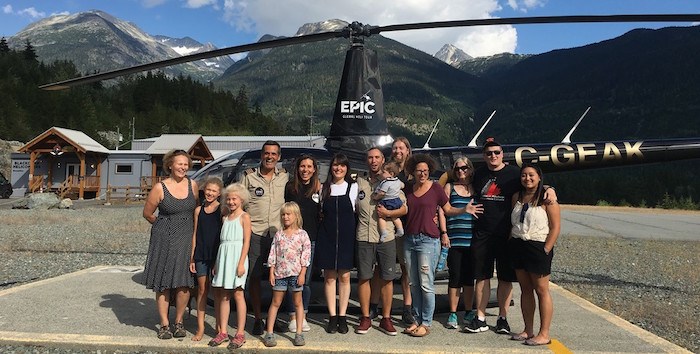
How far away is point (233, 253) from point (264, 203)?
51 centimetres

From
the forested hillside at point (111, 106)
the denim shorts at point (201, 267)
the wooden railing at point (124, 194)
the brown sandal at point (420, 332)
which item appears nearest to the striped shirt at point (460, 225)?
the brown sandal at point (420, 332)

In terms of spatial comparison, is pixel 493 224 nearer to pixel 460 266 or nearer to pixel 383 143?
pixel 460 266

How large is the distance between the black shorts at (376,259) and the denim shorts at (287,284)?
1.86 ft

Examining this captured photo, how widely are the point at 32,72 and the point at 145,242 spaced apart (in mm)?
74637

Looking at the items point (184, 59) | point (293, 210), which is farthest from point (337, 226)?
point (184, 59)

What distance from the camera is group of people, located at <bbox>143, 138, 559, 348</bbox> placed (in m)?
3.98

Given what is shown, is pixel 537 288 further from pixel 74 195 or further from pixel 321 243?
pixel 74 195

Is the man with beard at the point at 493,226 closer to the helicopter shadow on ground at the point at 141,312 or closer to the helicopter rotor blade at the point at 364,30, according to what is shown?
the helicopter rotor blade at the point at 364,30

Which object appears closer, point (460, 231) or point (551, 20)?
point (460, 231)

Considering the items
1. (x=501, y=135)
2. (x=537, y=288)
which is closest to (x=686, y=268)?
(x=537, y=288)

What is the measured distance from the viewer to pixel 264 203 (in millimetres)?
4172

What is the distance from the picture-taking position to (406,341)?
4.17 m

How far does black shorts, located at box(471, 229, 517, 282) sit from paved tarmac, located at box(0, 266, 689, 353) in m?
0.58

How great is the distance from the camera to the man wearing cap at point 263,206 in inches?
163
